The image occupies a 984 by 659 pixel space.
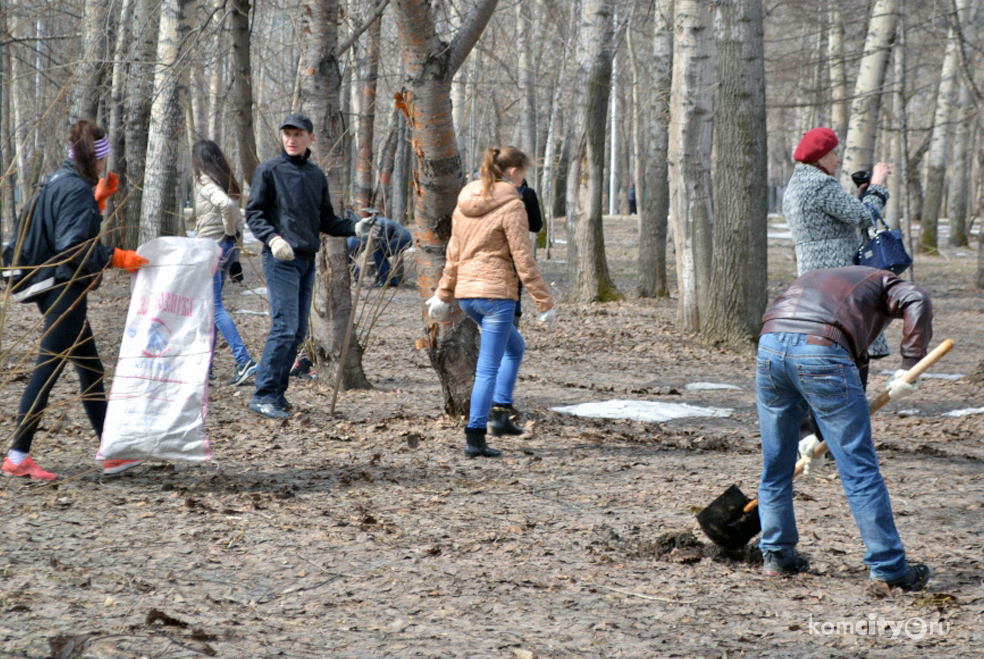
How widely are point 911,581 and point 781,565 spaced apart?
0.47 meters

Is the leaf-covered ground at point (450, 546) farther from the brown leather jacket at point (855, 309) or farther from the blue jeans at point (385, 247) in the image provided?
the blue jeans at point (385, 247)

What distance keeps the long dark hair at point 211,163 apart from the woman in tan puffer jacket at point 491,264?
8.77ft

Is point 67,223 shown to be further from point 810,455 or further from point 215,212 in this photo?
point 810,455

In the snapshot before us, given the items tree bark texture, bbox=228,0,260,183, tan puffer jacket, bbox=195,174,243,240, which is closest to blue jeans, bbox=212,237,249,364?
tan puffer jacket, bbox=195,174,243,240

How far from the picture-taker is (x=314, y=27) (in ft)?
22.8

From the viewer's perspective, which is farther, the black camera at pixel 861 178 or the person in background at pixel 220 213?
the person in background at pixel 220 213

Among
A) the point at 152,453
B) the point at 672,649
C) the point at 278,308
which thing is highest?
the point at 278,308

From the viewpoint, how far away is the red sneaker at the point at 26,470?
4609 millimetres

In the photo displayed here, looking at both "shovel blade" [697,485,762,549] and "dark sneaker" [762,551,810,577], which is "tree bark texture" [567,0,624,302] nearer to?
"shovel blade" [697,485,762,549]

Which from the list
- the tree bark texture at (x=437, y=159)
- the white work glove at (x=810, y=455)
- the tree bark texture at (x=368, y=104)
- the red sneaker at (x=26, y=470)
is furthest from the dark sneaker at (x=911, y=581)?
the tree bark texture at (x=368, y=104)

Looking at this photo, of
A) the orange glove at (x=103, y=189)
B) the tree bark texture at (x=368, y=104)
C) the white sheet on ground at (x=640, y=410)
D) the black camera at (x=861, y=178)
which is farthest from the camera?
the tree bark texture at (x=368, y=104)

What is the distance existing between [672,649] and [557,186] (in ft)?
103

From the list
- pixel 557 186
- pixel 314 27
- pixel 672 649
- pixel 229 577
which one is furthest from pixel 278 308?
pixel 557 186

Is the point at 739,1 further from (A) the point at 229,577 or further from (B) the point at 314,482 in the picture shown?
(A) the point at 229,577
